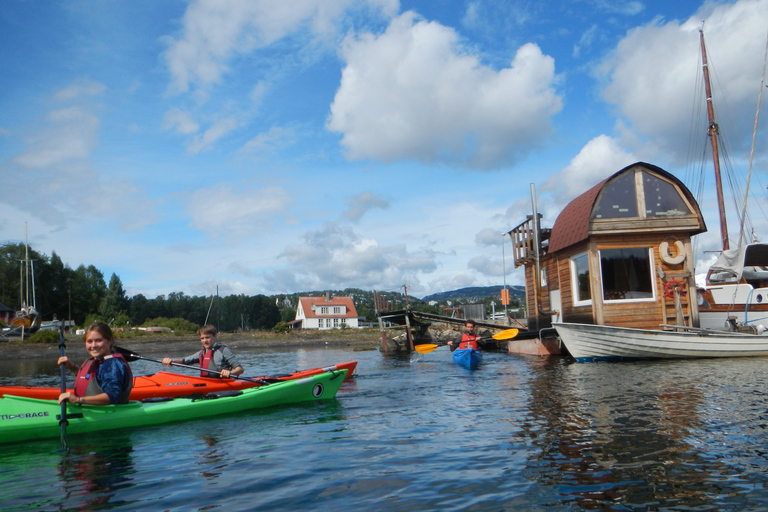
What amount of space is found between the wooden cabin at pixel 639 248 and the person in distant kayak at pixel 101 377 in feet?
44.6

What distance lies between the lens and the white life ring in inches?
661

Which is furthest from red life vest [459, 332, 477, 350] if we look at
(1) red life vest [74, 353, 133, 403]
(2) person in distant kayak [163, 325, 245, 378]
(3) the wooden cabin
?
(1) red life vest [74, 353, 133, 403]

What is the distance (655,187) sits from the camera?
1727 centimetres

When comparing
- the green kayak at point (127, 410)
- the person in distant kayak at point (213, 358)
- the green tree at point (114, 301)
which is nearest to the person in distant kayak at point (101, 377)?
the green kayak at point (127, 410)

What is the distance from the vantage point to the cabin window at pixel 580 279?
1775 cm

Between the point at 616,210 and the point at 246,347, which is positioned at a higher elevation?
the point at 616,210

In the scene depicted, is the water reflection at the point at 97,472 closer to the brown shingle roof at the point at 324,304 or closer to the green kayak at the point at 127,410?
the green kayak at the point at 127,410

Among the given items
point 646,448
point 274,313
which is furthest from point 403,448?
point 274,313

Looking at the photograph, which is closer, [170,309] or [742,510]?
[742,510]

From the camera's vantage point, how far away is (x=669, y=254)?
16.9 meters

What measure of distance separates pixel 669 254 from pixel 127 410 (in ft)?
50.9

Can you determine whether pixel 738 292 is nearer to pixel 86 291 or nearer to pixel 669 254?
pixel 669 254

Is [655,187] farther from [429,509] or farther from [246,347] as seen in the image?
[246,347]

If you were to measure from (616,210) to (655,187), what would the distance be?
1.51 metres
